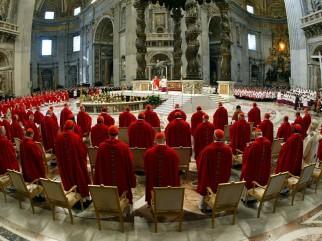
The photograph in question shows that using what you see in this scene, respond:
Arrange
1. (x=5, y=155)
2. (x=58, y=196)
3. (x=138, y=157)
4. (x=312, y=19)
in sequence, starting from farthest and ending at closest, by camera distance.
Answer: (x=312, y=19)
(x=138, y=157)
(x=5, y=155)
(x=58, y=196)

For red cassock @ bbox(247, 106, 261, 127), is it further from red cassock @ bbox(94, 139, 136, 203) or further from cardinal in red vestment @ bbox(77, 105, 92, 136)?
red cassock @ bbox(94, 139, 136, 203)

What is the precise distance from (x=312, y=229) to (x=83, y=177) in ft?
12.4

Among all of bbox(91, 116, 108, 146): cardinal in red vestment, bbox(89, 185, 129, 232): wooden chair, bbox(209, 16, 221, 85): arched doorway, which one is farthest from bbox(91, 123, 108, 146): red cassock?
bbox(209, 16, 221, 85): arched doorway

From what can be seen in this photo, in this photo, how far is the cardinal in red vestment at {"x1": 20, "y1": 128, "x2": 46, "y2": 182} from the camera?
242 inches

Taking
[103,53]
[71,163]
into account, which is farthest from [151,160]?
[103,53]

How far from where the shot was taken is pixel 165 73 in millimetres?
33125

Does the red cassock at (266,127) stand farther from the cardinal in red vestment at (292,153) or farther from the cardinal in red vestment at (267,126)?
the cardinal in red vestment at (292,153)

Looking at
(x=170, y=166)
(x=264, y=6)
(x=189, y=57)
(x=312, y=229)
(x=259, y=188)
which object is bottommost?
(x=312, y=229)

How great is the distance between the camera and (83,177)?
6016 mm

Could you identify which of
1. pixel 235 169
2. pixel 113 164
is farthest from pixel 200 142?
pixel 113 164

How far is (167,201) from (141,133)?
4079mm

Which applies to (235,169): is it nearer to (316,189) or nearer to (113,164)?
(316,189)

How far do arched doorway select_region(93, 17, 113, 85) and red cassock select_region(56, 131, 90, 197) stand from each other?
34722 millimetres

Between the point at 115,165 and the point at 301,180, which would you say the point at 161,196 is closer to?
the point at 115,165
